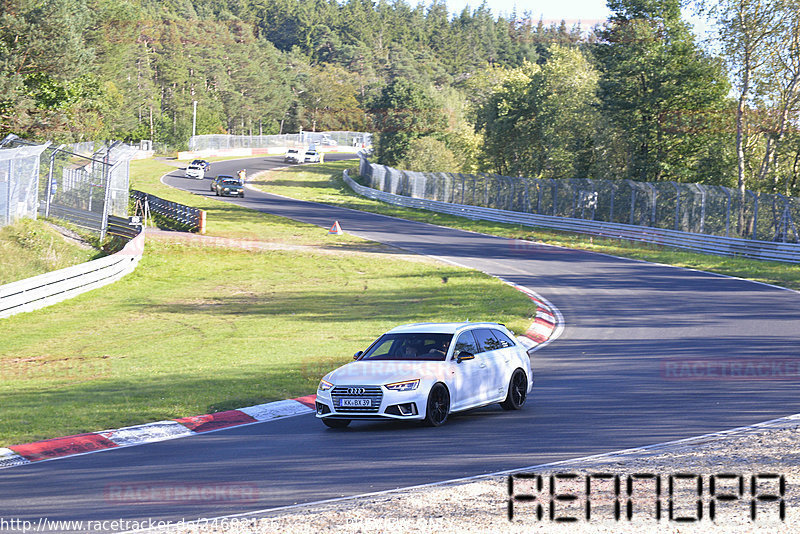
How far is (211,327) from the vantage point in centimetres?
2198

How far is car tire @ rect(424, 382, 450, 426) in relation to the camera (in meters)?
11.1

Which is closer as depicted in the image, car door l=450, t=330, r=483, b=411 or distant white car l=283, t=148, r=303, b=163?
car door l=450, t=330, r=483, b=411

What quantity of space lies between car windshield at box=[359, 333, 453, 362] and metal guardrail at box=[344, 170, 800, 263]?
2478 cm

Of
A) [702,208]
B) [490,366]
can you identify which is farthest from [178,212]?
[490,366]

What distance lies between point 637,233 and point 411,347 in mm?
30767

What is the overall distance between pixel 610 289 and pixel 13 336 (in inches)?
676

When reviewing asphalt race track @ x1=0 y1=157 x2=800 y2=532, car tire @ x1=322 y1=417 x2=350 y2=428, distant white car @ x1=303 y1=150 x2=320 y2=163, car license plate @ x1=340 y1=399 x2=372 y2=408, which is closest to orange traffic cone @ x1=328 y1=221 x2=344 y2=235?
asphalt race track @ x1=0 y1=157 x2=800 y2=532

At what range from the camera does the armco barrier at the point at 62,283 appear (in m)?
23.6

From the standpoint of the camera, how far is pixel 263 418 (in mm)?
12336

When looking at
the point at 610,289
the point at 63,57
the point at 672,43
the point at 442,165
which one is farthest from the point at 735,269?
the point at 442,165

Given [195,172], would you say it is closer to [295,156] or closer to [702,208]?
[295,156]

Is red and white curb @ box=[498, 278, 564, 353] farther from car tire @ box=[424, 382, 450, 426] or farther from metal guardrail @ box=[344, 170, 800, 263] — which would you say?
metal guardrail @ box=[344, 170, 800, 263]

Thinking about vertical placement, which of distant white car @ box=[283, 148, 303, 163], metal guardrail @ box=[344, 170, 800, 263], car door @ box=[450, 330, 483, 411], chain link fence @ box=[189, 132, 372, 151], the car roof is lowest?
car door @ box=[450, 330, 483, 411]

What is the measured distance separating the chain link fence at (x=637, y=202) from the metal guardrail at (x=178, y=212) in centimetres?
1868
